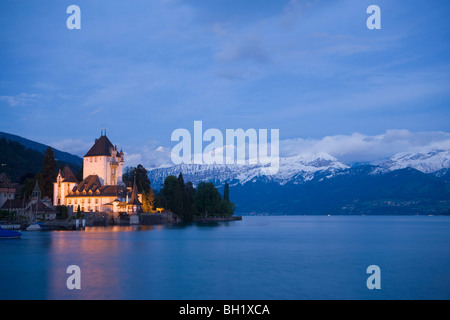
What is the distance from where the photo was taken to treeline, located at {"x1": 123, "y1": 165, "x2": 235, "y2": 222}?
131m

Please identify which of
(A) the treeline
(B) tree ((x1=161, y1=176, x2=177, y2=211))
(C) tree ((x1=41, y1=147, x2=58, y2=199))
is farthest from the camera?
(B) tree ((x1=161, y1=176, x2=177, y2=211))

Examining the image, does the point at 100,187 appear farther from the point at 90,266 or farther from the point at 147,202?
the point at 90,266

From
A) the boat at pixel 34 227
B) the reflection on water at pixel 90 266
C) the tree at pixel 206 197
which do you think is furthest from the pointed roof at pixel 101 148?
the reflection on water at pixel 90 266

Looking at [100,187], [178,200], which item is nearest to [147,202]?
[178,200]

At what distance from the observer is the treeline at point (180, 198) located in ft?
430

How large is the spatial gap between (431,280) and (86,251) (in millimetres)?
36706

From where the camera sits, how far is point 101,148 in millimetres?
130750

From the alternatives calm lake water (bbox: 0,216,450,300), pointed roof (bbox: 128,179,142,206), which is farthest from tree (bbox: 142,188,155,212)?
calm lake water (bbox: 0,216,450,300)

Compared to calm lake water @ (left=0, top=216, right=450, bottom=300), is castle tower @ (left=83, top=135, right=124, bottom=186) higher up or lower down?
higher up

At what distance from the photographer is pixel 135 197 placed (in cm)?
11762

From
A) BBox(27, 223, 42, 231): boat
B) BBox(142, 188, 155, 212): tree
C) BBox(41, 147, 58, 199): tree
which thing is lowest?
BBox(27, 223, 42, 231): boat

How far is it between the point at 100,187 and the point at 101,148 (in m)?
14.0

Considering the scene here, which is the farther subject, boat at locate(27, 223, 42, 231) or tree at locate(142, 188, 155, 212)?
tree at locate(142, 188, 155, 212)

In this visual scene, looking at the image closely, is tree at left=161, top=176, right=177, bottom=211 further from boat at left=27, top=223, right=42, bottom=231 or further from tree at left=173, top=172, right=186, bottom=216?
boat at left=27, top=223, right=42, bottom=231
